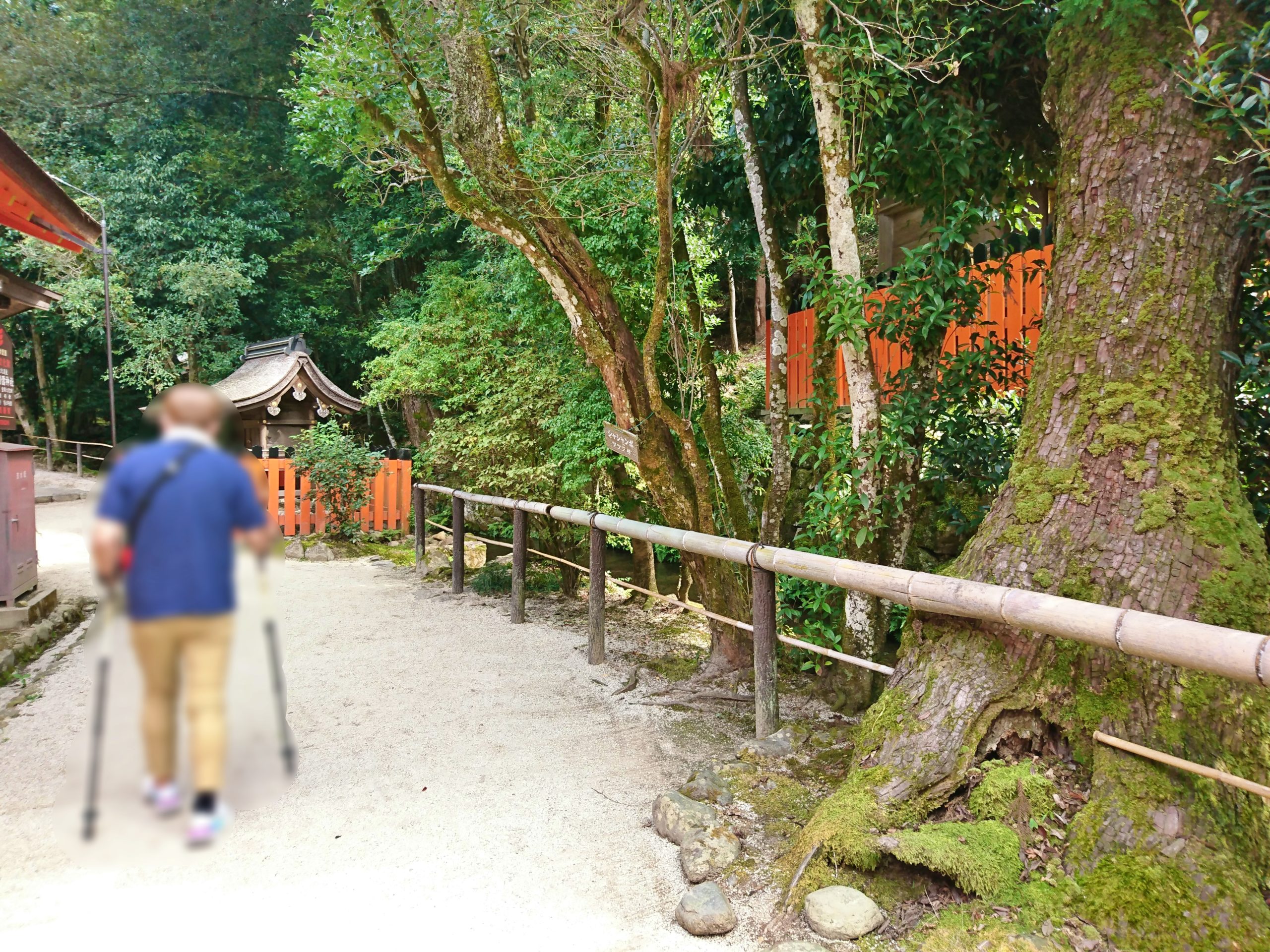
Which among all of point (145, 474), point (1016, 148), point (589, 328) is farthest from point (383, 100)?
point (145, 474)

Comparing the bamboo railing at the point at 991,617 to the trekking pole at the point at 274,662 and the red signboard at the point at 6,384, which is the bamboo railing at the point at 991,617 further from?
the red signboard at the point at 6,384

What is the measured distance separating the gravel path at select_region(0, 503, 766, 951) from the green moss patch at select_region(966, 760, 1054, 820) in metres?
0.81

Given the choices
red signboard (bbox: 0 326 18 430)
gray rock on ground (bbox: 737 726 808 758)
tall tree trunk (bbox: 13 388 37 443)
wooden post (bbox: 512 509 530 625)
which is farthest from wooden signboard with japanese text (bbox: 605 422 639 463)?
red signboard (bbox: 0 326 18 430)

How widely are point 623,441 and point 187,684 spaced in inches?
172

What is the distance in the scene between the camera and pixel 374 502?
8.94 metres

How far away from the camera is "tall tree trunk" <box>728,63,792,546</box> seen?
4.89 m

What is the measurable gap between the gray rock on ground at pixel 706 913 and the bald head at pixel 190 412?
9.13 ft

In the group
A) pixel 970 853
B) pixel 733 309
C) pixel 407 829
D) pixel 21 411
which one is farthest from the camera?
pixel 733 309

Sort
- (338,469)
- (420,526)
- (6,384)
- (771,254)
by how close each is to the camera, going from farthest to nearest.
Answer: (420,526) → (338,469) → (6,384) → (771,254)

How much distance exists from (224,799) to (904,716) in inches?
118

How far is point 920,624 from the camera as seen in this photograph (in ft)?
10.3

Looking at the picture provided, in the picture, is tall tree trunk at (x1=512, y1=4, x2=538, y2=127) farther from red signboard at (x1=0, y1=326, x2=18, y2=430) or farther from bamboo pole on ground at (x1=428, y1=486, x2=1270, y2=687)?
bamboo pole on ground at (x1=428, y1=486, x2=1270, y2=687)

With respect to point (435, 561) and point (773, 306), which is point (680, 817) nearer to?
point (773, 306)

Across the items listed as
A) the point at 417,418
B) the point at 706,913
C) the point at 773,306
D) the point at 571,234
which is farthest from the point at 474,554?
the point at 706,913
